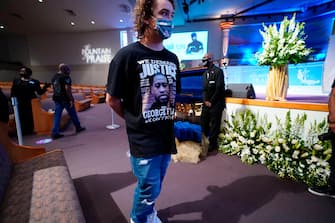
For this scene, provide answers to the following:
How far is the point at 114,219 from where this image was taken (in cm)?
156

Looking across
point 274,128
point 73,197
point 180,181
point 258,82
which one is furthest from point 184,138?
point 258,82

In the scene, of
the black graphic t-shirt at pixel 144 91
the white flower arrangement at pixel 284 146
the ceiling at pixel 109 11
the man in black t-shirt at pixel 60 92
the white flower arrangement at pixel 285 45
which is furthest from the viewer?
the ceiling at pixel 109 11

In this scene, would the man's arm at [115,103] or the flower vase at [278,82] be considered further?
the flower vase at [278,82]

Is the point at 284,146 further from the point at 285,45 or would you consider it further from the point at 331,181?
the point at 285,45

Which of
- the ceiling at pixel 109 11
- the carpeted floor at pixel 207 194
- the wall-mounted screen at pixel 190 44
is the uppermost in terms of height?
the ceiling at pixel 109 11

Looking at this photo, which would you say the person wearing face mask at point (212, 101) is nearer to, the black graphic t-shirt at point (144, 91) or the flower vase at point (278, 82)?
the flower vase at point (278, 82)

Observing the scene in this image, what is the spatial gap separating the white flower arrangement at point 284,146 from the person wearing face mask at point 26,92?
378 cm

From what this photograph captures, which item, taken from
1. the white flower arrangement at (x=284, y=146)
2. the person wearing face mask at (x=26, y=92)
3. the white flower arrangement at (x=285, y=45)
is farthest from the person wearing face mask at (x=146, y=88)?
the person wearing face mask at (x=26, y=92)

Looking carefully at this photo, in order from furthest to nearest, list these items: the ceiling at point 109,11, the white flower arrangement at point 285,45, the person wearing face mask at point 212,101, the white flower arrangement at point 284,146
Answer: the ceiling at point 109,11 → the person wearing face mask at point 212,101 → the white flower arrangement at point 285,45 → the white flower arrangement at point 284,146

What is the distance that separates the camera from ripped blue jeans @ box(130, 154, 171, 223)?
1.10 m

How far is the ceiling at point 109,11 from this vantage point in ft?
27.1

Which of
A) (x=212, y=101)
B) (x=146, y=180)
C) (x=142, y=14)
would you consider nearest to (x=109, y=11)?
(x=212, y=101)

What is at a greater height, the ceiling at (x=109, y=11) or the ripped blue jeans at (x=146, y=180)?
the ceiling at (x=109, y=11)

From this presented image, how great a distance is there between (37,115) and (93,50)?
976 cm
